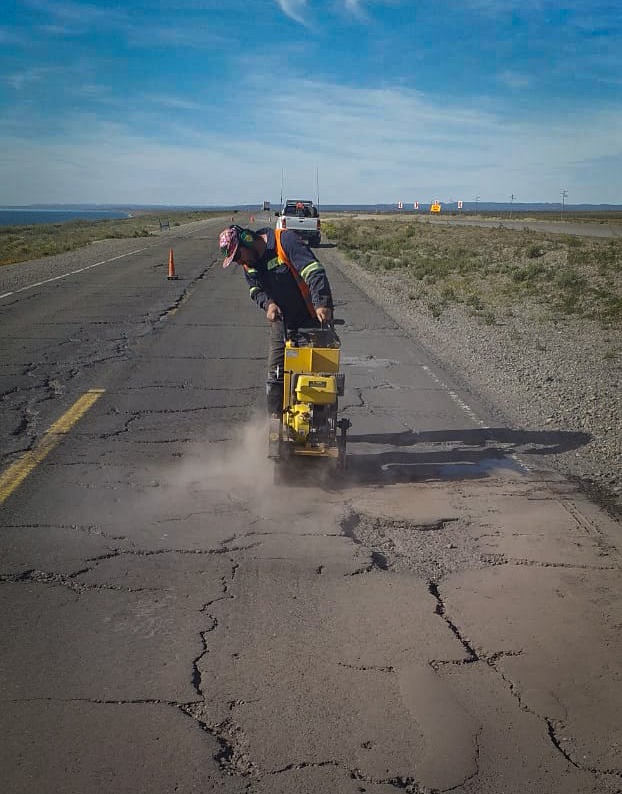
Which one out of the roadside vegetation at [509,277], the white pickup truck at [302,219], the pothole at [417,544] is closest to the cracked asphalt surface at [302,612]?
the pothole at [417,544]

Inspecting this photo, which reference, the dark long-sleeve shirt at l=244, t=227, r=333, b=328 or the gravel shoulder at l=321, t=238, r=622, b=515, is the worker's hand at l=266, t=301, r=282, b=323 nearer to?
the dark long-sleeve shirt at l=244, t=227, r=333, b=328

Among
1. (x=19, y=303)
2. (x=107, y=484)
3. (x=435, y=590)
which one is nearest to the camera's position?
(x=435, y=590)

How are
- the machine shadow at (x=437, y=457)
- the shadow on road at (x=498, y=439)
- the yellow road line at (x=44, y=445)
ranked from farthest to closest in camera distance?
the shadow on road at (x=498, y=439) → the machine shadow at (x=437, y=457) → the yellow road line at (x=44, y=445)

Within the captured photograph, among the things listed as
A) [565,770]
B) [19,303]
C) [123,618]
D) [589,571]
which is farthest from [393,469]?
[19,303]

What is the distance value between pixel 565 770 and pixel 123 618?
7.36 feet

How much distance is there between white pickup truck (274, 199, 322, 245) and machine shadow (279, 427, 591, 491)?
1227 inches

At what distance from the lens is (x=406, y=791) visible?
2.87m

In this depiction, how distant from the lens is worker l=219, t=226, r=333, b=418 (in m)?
6.25

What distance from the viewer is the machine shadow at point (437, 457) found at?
21.3ft

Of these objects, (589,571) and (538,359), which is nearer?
(589,571)

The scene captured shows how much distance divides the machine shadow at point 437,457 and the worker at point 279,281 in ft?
2.45

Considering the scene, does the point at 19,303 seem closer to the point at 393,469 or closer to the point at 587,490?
the point at 393,469

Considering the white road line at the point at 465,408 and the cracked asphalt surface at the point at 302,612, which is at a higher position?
the cracked asphalt surface at the point at 302,612

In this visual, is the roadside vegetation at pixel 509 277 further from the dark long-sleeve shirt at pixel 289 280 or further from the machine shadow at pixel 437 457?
the dark long-sleeve shirt at pixel 289 280
